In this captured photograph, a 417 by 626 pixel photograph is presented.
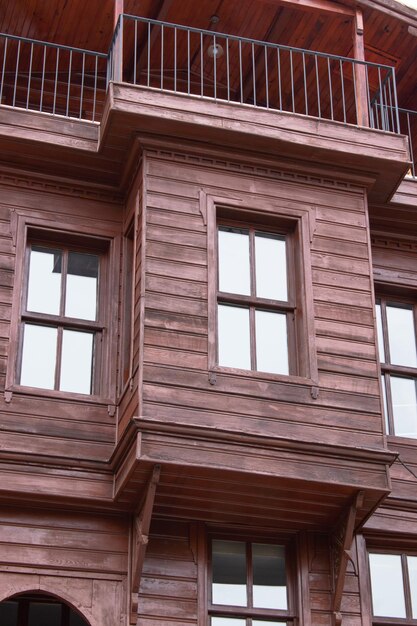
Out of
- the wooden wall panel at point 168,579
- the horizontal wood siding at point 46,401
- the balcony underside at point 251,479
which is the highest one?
the horizontal wood siding at point 46,401

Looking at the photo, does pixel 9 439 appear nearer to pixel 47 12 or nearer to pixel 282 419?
pixel 282 419

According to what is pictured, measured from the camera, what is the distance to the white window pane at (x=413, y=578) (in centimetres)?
1201

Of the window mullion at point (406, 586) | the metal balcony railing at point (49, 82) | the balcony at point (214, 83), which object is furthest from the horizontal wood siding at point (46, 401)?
the window mullion at point (406, 586)

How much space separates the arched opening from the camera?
12109 millimetres

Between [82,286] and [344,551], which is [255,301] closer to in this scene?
[82,286]

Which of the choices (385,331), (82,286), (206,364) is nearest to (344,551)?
(206,364)

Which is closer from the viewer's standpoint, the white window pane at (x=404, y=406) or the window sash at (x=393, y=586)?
the window sash at (x=393, y=586)

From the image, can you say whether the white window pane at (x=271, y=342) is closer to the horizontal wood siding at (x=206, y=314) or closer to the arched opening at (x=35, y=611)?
the horizontal wood siding at (x=206, y=314)

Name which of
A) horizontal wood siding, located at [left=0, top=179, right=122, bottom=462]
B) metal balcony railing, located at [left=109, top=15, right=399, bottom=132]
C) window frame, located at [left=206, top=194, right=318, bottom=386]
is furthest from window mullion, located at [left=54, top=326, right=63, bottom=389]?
metal balcony railing, located at [left=109, top=15, right=399, bottom=132]

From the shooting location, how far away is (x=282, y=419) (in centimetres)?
1141

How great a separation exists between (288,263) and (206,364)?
1.78 metres

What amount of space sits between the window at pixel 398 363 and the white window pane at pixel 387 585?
1.53 meters

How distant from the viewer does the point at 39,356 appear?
12.2 metres

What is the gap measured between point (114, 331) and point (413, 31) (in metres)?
6.04
